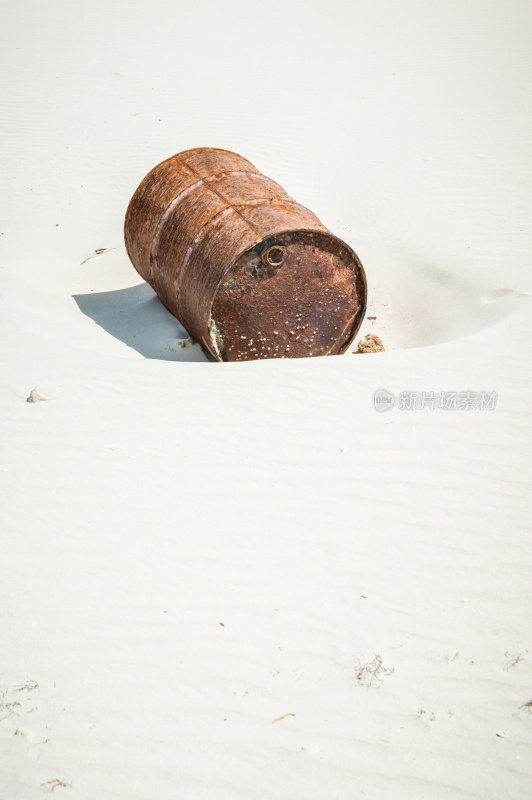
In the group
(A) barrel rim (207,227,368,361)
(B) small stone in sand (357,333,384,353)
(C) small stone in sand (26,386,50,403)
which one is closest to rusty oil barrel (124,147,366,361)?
(A) barrel rim (207,227,368,361)

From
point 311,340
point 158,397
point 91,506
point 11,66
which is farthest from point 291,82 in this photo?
point 91,506

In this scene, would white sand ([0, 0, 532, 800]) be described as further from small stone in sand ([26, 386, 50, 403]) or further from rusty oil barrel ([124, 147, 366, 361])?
rusty oil barrel ([124, 147, 366, 361])

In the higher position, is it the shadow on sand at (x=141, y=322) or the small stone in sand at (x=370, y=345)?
the shadow on sand at (x=141, y=322)

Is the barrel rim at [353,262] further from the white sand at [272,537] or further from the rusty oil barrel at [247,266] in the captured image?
the white sand at [272,537]

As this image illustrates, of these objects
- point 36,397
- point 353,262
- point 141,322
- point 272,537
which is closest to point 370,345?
point 353,262

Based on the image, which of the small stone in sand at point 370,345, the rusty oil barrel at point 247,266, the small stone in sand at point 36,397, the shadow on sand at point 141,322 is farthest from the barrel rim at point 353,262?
the small stone in sand at point 36,397

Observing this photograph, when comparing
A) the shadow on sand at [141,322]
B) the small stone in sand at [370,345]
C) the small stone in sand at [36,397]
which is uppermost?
the small stone in sand at [36,397]
